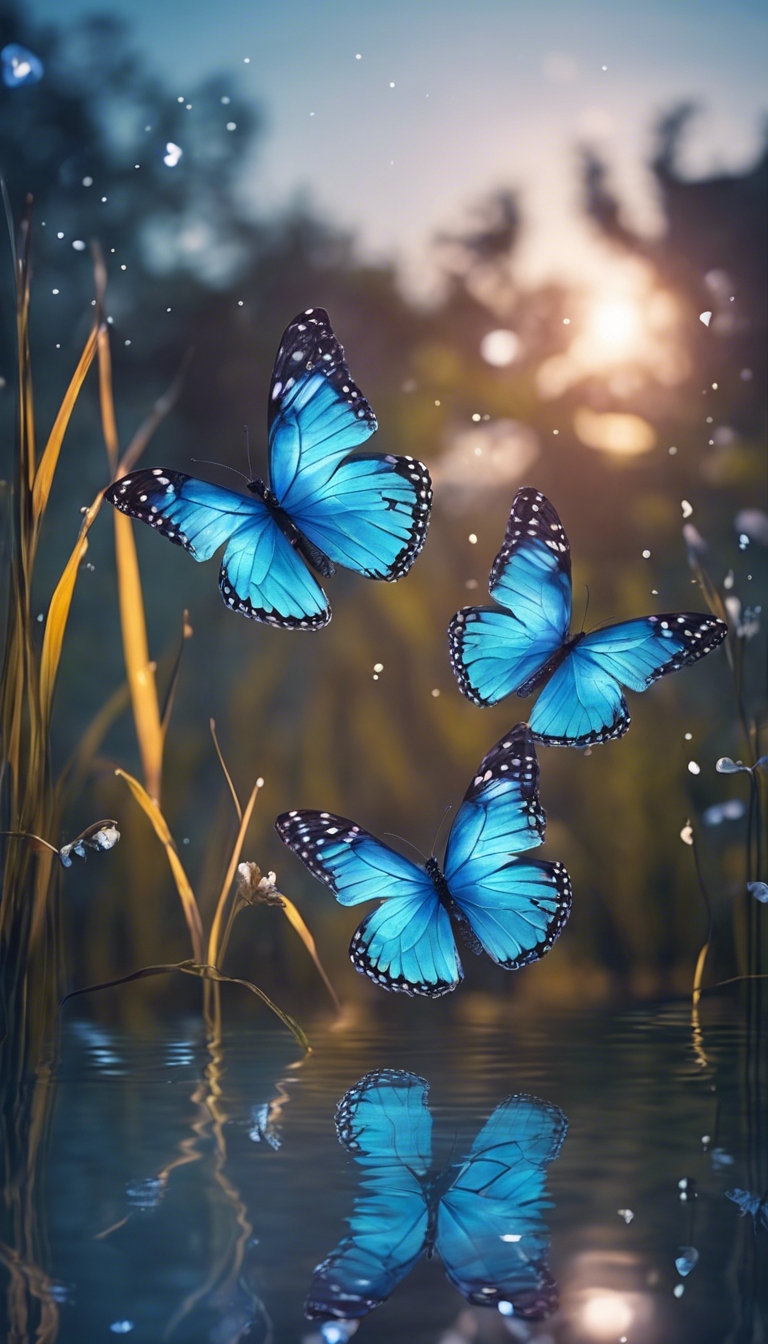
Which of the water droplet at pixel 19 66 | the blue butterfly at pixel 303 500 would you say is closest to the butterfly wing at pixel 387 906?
the blue butterfly at pixel 303 500

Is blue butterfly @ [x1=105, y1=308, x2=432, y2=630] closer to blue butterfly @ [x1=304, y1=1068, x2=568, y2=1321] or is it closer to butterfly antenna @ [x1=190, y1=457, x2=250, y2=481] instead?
butterfly antenna @ [x1=190, y1=457, x2=250, y2=481]

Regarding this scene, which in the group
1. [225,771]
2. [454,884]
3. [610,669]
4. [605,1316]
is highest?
[610,669]

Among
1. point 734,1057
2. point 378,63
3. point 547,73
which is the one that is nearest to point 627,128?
point 547,73

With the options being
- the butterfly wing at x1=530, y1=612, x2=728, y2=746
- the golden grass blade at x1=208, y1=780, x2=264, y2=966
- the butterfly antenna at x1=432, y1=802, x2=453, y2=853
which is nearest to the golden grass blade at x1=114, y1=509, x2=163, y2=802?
the golden grass blade at x1=208, y1=780, x2=264, y2=966

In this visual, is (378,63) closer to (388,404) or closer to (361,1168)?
(388,404)

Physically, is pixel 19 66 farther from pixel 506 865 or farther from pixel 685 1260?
pixel 685 1260

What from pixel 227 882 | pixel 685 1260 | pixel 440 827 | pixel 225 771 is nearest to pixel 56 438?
pixel 225 771

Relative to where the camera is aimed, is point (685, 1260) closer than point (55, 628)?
Yes
